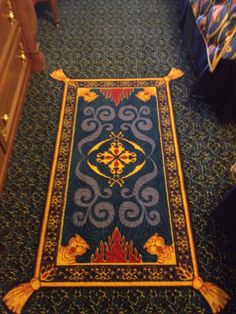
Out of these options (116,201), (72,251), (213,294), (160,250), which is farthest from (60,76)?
(213,294)

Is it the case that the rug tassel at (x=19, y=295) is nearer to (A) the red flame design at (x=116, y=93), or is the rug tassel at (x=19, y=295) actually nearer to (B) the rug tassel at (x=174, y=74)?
(A) the red flame design at (x=116, y=93)

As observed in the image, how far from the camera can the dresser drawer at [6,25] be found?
1488 millimetres

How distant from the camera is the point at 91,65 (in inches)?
83.6

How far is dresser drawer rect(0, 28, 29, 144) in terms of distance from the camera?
1.52m

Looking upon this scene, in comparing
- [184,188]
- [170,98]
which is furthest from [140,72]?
[184,188]

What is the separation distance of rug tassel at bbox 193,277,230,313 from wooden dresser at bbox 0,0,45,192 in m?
1.06

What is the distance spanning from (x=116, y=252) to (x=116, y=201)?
258 mm

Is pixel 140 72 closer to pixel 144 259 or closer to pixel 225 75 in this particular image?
pixel 225 75

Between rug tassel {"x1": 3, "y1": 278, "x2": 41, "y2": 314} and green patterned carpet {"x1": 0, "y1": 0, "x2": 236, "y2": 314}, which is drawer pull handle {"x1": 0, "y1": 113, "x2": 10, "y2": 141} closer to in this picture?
green patterned carpet {"x1": 0, "y1": 0, "x2": 236, "y2": 314}

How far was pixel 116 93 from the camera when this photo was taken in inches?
77.2

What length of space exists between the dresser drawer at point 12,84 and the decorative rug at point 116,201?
283 mm

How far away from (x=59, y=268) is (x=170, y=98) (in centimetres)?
122

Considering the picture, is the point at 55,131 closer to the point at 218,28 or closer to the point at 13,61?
the point at 13,61

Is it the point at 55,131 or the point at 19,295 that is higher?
the point at 55,131
